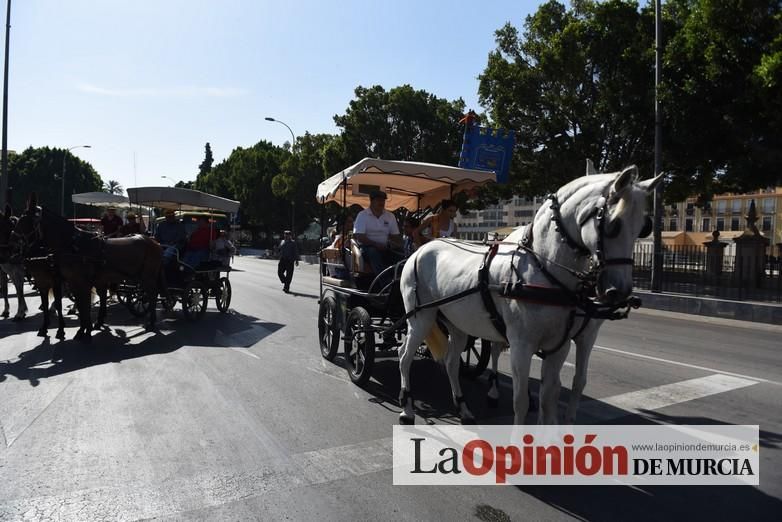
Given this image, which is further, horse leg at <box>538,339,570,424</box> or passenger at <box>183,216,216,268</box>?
Result: passenger at <box>183,216,216,268</box>

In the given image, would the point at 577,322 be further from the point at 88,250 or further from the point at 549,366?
the point at 88,250

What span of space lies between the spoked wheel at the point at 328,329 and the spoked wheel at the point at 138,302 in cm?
517

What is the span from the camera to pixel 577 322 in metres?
4.00

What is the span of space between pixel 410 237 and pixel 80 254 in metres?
5.53

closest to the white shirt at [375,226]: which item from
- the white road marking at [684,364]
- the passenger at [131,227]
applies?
the white road marking at [684,364]

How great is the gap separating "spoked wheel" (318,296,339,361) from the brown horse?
12.8ft

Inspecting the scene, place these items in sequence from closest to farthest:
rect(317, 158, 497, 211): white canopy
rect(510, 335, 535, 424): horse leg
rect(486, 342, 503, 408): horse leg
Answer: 1. rect(510, 335, 535, 424): horse leg
2. rect(486, 342, 503, 408): horse leg
3. rect(317, 158, 497, 211): white canopy

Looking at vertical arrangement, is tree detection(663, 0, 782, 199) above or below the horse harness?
above

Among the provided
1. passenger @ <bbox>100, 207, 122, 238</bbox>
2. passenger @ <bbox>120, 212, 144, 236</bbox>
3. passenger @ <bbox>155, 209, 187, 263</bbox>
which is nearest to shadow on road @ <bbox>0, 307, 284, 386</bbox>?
passenger @ <bbox>155, 209, 187, 263</bbox>

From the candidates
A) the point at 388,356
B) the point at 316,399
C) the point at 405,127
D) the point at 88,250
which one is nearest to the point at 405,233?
the point at 388,356

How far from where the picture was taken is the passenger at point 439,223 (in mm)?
7121

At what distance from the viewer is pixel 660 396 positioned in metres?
5.98

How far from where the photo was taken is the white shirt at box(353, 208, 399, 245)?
21.9ft

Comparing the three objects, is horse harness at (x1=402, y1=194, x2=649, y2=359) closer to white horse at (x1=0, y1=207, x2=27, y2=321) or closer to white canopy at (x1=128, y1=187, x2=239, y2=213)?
white horse at (x1=0, y1=207, x2=27, y2=321)
